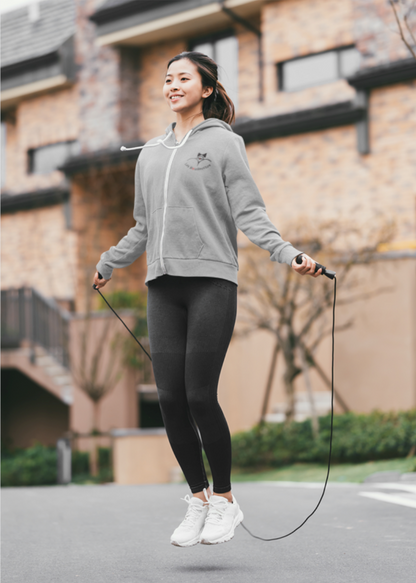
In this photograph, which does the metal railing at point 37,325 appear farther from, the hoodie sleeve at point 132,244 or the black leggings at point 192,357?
the black leggings at point 192,357

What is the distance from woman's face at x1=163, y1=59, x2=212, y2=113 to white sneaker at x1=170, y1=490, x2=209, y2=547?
1.81 m

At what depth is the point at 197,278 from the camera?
361cm

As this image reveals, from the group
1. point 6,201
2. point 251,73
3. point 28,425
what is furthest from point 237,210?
point 6,201

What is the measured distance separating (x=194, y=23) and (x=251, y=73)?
1.85 metres

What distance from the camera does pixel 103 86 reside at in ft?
67.4

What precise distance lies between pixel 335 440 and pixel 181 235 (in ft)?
28.7

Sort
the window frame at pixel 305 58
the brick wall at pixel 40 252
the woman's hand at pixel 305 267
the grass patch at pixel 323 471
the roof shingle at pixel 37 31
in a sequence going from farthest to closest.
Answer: the roof shingle at pixel 37 31 < the brick wall at pixel 40 252 < the window frame at pixel 305 58 < the grass patch at pixel 323 471 < the woman's hand at pixel 305 267

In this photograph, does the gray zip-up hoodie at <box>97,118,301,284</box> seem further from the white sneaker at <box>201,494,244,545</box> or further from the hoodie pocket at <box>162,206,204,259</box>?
the white sneaker at <box>201,494,244,545</box>

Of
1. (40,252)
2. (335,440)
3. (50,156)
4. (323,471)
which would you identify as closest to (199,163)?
(323,471)

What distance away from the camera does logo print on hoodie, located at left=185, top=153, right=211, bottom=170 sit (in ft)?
12.0

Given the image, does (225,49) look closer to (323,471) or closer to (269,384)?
(269,384)

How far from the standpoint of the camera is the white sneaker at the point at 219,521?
352 cm

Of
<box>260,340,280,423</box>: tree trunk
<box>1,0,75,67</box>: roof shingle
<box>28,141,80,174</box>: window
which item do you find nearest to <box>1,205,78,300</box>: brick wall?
<box>28,141,80,174</box>: window

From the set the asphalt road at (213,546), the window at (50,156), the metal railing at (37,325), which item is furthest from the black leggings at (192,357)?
A: the window at (50,156)
